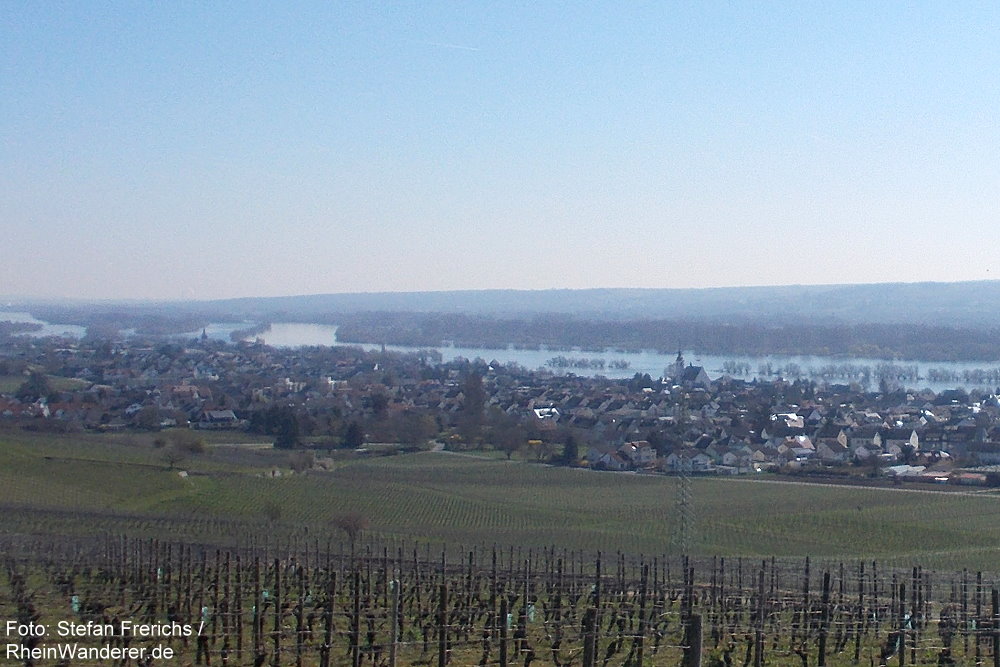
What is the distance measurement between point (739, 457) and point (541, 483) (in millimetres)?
5791

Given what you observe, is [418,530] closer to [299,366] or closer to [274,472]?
[274,472]

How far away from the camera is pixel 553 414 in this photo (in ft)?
110

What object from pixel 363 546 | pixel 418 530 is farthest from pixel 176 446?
pixel 363 546

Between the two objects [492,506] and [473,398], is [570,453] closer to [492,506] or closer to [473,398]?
[492,506]

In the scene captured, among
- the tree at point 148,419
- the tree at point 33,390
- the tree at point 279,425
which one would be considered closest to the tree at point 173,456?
the tree at point 279,425

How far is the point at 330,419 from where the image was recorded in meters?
29.0

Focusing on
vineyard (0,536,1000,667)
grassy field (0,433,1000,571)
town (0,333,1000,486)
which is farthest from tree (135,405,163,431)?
vineyard (0,536,1000,667)

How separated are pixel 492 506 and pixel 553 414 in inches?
642

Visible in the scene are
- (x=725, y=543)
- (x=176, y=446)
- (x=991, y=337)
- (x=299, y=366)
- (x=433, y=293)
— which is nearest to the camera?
(x=725, y=543)

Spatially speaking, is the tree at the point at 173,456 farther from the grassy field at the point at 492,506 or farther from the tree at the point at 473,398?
the tree at the point at 473,398

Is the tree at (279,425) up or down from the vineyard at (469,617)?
down

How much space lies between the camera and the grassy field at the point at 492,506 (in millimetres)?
13953

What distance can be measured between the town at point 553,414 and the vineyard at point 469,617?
26.1ft

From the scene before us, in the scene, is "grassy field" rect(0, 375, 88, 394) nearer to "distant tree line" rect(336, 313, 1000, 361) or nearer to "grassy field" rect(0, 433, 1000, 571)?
"grassy field" rect(0, 433, 1000, 571)
